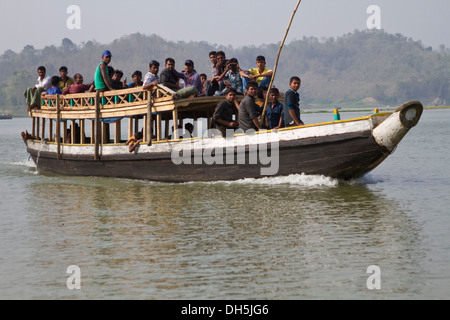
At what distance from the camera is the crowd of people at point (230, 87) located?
48.2 feet

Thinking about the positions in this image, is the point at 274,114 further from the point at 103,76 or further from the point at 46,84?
the point at 46,84

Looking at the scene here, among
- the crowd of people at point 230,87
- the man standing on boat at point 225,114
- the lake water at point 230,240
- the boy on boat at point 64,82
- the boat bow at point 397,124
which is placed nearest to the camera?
the lake water at point 230,240

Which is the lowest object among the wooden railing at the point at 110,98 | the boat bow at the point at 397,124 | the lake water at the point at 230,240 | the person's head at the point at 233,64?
the lake water at the point at 230,240

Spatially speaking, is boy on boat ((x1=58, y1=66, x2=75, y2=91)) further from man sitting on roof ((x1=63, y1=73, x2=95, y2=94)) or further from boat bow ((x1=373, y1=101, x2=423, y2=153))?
boat bow ((x1=373, y1=101, x2=423, y2=153))

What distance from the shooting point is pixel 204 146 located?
15367 millimetres

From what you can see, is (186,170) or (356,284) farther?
(186,170)

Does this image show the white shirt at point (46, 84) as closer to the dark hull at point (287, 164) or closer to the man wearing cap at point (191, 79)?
the dark hull at point (287, 164)

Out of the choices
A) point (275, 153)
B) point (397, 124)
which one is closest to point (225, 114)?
point (275, 153)

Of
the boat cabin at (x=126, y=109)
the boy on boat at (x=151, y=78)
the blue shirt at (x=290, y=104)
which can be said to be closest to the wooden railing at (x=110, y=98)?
→ the boat cabin at (x=126, y=109)

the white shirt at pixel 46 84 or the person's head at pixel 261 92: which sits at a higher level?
the white shirt at pixel 46 84

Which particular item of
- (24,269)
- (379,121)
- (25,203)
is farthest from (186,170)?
(24,269)

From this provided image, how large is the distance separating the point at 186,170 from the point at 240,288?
824cm

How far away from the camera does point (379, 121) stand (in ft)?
44.8
